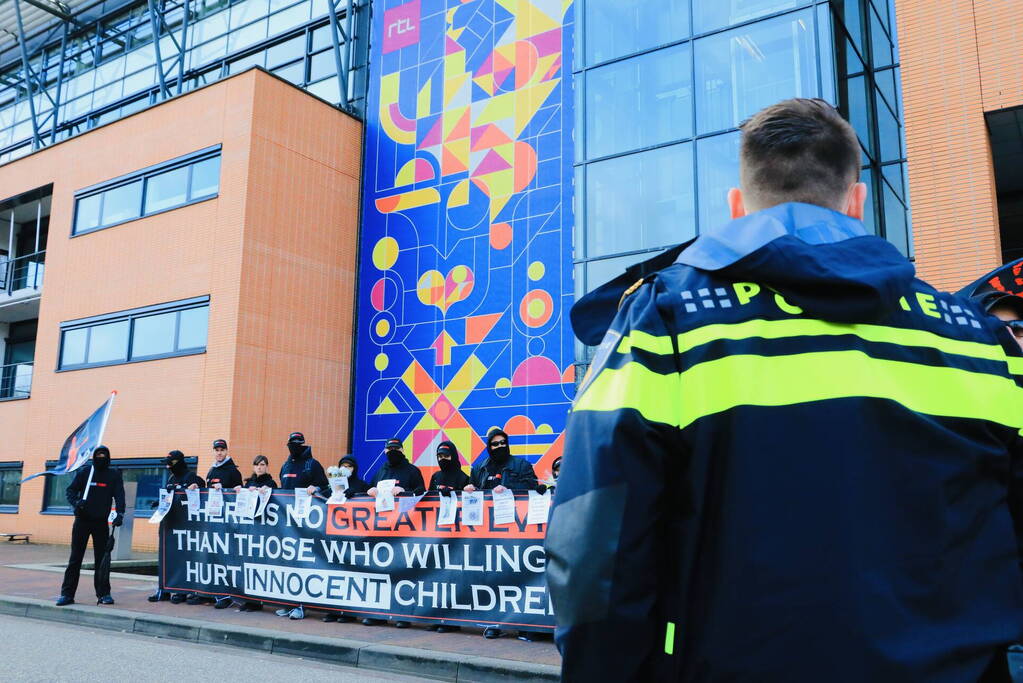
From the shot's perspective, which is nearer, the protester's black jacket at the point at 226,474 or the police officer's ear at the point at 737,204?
the police officer's ear at the point at 737,204

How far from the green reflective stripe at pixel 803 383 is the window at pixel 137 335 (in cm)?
1901

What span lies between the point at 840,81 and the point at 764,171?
1460cm

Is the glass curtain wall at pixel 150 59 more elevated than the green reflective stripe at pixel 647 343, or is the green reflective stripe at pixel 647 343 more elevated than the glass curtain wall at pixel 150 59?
the glass curtain wall at pixel 150 59

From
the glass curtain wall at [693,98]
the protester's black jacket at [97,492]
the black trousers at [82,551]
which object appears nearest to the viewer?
the black trousers at [82,551]

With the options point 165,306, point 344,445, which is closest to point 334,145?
point 165,306

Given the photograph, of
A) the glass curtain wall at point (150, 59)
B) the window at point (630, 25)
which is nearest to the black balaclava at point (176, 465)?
the window at point (630, 25)

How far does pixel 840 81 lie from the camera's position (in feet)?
49.0

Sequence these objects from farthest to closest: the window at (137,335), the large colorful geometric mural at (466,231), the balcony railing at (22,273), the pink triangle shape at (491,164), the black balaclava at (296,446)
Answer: the balcony railing at (22,273) → the window at (137,335) → the pink triangle shape at (491,164) → the large colorful geometric mural at (466,231) → the black balaclava at (296,446)

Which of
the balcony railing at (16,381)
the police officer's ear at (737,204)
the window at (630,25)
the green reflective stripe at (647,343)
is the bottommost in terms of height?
the green reflective stripe at (647,343)

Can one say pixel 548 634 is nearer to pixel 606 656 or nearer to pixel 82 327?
pixel 606 656

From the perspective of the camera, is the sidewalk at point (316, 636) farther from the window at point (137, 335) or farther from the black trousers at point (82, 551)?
the window at point (137, 335)

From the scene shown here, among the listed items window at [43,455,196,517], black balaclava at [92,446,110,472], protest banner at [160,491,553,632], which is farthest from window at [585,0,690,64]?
window at [43,455,196,517]

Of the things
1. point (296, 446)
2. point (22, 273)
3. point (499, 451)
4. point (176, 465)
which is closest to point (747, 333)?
point (499, 451)

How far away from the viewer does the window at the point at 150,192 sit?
803 inches
